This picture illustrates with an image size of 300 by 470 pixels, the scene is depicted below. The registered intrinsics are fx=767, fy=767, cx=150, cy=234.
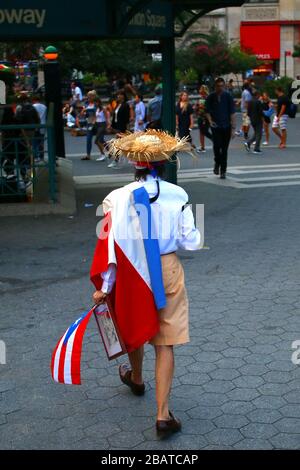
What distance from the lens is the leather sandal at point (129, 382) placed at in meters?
4.92

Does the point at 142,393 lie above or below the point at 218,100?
below

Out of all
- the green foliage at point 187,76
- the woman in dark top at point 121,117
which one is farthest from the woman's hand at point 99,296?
the green foliage at point 187,76

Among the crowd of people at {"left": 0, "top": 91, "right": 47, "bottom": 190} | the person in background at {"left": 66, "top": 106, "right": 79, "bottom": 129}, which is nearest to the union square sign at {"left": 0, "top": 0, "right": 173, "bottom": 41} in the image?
the crowd of people at {"left": 0, "top": 91, "right": 47, "bottom": 190}

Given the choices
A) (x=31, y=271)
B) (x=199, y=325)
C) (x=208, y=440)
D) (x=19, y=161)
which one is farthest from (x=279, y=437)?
(x=19, y=161)

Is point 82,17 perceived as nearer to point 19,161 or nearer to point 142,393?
point 19,161

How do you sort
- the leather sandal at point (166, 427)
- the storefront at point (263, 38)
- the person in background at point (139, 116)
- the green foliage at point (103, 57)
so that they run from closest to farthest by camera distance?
the leather sandal at point (166, 427) < the person in background at point (139, 116) < the green foliage at point (103, 57) < the storefront at point (263, 38)

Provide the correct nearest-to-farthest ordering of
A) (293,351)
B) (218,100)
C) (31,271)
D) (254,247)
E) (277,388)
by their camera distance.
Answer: (277,388)
(293,351)
(31,271)
(254,247)
(218,100)

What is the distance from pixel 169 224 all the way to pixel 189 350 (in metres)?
1.61

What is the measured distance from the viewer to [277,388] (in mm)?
4945

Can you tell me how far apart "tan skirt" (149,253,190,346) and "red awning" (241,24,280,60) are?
50.5m

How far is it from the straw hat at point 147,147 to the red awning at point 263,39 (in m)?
50.2

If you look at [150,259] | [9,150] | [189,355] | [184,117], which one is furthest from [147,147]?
[184,117]

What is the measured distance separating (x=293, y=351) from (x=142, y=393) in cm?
126

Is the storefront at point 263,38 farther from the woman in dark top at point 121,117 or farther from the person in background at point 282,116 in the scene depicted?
the woman in dark top at point 121,117
